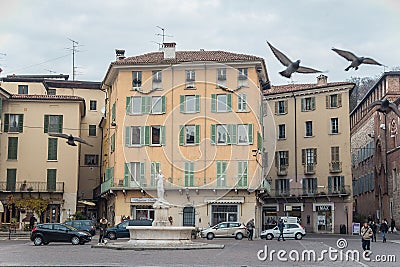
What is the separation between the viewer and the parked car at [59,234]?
38.9 meters

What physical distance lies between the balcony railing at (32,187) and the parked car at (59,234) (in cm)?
2008

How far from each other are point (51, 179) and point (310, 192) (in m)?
24.4

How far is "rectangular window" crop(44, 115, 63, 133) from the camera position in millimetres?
60938

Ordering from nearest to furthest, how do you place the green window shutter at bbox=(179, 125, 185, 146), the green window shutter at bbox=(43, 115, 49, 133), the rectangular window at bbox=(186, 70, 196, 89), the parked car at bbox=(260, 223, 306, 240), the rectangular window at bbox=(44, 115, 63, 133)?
the parked car at bbox=(260, 223, 306, 240) → the green window shutter at bbox=(179, 125, 185, 146) → the rectangular window at bbox=(186, 70, 196, 89) → the green window shutter at bbox=(43, 115, 49, 133) → the rectangular window at bbox=(44, 115, 63, 133)

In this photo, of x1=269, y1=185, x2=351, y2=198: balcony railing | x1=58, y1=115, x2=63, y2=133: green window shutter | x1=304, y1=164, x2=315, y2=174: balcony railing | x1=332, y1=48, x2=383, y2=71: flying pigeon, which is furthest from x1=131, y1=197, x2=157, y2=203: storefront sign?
x1=332, y1=48, x2=383, y2=71: flying pigeon

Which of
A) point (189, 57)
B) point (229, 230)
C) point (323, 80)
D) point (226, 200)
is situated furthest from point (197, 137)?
point (323, 80)

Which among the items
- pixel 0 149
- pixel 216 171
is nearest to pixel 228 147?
pixel 216 171

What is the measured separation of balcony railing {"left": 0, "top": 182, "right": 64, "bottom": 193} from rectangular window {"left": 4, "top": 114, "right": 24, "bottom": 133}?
4819 mm

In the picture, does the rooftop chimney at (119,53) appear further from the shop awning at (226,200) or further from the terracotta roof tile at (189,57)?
the shop awning at (226,200)

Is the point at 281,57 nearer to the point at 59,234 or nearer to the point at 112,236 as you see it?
the point at 59,234

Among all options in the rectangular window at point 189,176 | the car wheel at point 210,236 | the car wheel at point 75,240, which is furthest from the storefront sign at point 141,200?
the car wheel at point 75,240

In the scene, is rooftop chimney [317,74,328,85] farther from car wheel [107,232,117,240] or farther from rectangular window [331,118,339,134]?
car wheel [107,232,117,240]

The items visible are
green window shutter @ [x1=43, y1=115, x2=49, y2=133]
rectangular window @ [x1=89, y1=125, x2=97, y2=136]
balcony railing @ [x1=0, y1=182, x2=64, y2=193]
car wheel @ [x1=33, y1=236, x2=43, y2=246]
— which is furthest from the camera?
rectangular window @ [x1=89, y1=125, x2=97, y2=136]

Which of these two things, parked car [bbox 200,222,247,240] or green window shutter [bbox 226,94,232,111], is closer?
parked car [bbox 200,222,247,240]
